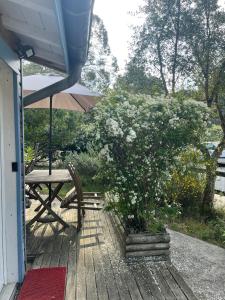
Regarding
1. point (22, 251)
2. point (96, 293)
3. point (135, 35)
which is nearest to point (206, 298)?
point (96, 293)

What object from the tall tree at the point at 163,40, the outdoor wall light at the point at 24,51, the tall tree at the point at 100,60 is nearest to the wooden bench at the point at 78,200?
the outdoor wall light at the point at 24,51

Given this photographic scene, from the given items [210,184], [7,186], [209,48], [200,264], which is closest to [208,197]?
[210,184]

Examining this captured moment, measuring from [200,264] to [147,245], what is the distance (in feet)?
2.23

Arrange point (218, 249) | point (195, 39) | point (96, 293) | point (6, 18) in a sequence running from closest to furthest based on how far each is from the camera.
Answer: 1. point (6, 18)
2. point (96, 293)
3. point (218, 249)
4. point (195, 39)

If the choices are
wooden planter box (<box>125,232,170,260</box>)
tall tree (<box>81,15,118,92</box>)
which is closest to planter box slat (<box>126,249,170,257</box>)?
wooden planter box (<box>125,232,170,260</box>)

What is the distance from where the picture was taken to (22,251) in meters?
2.95

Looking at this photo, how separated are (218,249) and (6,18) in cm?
372

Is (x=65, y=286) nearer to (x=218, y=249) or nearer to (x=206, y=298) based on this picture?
(x=206, y=298)

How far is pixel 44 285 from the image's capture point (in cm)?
289

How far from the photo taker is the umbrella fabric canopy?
4199 millimetres

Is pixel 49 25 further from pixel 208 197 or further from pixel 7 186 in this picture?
pixel 208 197

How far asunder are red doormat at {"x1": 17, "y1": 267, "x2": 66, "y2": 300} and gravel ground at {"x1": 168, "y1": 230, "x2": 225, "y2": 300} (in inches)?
50.5

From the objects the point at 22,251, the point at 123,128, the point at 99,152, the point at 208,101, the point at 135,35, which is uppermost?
the point at 135,35

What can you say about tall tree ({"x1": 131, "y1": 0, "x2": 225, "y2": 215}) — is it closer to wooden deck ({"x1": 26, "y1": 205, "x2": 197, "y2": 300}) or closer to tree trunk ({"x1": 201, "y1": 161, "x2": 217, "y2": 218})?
tree trunk ({"x1": 201, "y1": 161, "x2": 217, "y2": 218})
